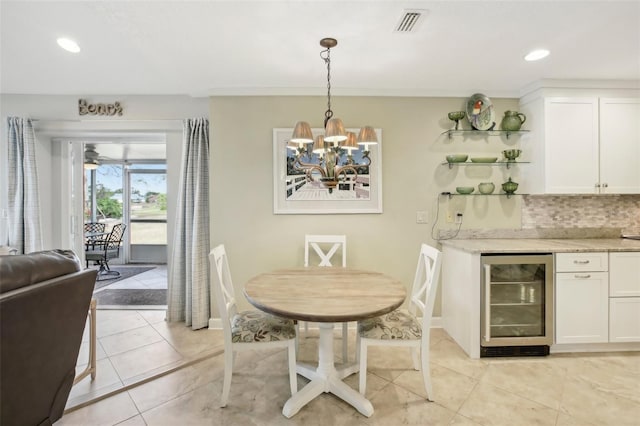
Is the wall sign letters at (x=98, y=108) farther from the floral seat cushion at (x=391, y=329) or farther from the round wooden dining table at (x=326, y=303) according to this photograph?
the floral seat cushion at (x=391, y=329)

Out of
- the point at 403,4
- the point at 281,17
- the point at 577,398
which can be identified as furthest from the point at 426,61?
the point at 577,398

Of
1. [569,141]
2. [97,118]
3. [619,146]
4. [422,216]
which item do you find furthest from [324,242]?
[619,146]

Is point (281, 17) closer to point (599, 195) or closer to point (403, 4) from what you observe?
point (403, 4)

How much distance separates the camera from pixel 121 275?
5.33m

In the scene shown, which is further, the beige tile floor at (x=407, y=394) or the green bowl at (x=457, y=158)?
the green bowl at (x=457, y=158)

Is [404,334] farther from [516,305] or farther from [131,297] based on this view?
[131,297]

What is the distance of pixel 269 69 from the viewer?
8.41 ft

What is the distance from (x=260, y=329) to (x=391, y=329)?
847 millimetres

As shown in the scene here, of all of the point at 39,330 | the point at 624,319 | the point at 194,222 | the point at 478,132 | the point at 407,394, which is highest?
the point at 478,132

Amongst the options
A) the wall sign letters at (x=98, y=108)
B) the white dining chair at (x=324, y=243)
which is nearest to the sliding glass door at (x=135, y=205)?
the wall sign letters at (x=98, y=108)

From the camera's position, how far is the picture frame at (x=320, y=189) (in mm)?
2996

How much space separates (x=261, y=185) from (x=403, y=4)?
1.91m

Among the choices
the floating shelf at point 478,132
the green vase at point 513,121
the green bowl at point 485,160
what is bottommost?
the green bowl at point 485,160

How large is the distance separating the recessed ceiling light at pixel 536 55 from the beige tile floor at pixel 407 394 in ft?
8.00
